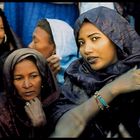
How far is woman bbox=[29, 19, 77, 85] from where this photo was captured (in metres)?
3.63

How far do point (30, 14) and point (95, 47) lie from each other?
164cm

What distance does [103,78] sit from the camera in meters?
2.68

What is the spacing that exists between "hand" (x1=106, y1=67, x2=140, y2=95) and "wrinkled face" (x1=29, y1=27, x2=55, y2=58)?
1.26m

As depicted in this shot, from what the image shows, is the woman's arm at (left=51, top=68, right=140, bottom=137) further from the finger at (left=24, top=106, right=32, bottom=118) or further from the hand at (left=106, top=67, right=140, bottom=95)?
the finger at (left=24, top=106, right=32, bottom=118)

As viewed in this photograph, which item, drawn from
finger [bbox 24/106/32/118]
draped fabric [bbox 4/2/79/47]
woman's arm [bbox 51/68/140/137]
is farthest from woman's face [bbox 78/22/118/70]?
draped fabric [bbox 4/2/79/47]

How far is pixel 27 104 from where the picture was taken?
2682 mm

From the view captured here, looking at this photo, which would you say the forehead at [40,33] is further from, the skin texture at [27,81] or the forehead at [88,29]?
the forehead at [88,29]

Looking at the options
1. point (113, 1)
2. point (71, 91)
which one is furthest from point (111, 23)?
point (113, 1)

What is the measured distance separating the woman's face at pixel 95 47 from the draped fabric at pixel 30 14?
140 centimetres

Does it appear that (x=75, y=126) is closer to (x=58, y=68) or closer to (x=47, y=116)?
(x=47, y=116)

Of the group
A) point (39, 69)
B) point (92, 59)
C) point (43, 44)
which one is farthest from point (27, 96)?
point (43, 44)

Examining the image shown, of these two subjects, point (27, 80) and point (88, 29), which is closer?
point (88, 29)

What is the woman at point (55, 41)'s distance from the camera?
11.9 ft

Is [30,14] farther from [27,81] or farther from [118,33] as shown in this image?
[118,33]
